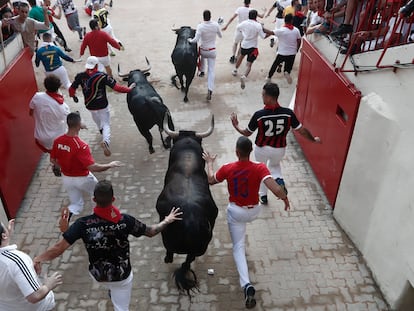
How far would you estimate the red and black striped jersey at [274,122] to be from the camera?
5.50 meters

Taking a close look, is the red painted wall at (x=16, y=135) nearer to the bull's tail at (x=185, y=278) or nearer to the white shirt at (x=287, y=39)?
the bull's tail at (x=185, y=278)

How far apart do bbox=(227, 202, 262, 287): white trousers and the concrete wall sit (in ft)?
4.98

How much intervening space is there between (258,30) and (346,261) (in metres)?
6.23

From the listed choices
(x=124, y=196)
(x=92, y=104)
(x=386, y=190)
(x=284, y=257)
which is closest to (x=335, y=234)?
(x=284, y=257)

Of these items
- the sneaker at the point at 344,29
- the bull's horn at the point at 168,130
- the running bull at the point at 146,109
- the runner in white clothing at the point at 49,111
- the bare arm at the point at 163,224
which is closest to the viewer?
the bare arm at the point at 163,224

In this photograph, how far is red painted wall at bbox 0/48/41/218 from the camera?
6184 millimetres

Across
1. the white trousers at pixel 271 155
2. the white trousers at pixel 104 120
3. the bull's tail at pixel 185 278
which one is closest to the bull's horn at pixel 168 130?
the white trousers at pixel 104 120

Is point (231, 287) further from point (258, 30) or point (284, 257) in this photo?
point (258, 30)

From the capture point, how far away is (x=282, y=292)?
5.23m

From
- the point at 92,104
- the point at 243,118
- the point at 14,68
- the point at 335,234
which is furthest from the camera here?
the point at 243,118

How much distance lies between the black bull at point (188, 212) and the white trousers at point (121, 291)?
2.33ft

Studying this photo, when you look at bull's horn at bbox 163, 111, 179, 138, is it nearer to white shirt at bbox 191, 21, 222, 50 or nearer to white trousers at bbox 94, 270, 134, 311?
white trousers at bbox 94, 270, 134, 311

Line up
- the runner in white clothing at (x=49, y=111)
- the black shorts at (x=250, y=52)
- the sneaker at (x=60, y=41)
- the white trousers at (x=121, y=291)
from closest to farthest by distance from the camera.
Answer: the white trousers at (x=121, y=291) < the runner in white clothing at (x=49, y=111) < the black shorts at (x=250, y=52) < the sneaker at (x=60, y=41)

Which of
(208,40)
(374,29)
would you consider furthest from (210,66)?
(374,29)
